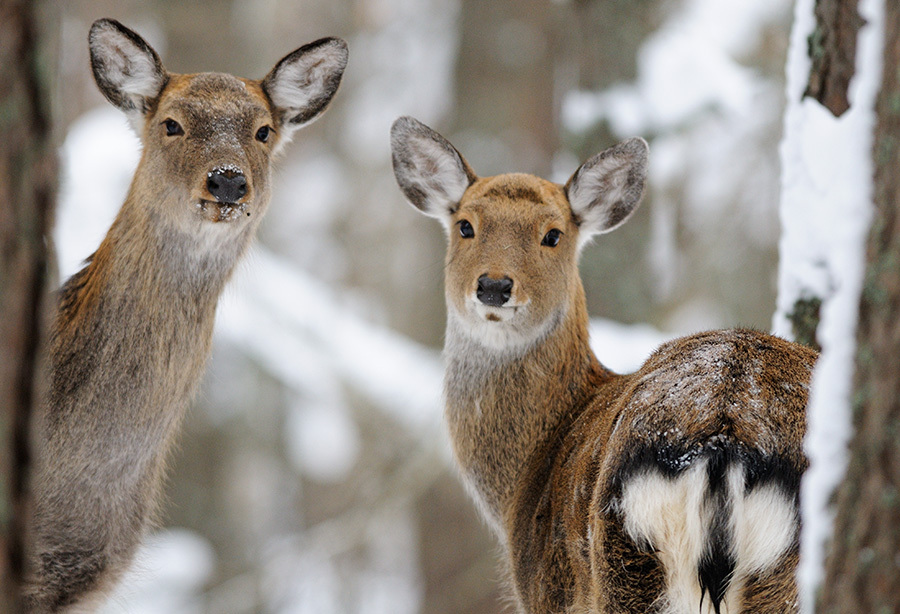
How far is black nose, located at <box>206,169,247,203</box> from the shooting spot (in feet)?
14.3

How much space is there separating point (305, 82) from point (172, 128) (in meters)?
0.80

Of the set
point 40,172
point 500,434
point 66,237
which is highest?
point 66,237

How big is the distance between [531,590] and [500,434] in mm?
809

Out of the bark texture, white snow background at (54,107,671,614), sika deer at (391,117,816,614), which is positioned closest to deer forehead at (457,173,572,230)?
sika deer at (391,117,816,614)

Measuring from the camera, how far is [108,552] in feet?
Answer: 14.4

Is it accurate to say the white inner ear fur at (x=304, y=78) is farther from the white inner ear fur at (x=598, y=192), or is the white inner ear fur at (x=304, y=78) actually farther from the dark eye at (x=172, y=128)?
the white inner ear fur at (x=598, y=192)

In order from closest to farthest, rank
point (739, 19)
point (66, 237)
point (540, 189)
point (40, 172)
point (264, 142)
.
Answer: point (40, 172) → point (264, 142) → point (540, 189) → point (66, 237) → point (739, 19)

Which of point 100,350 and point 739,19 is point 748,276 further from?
point 100,350

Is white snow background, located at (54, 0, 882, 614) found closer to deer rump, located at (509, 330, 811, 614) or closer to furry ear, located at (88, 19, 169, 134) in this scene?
deer rump, located at (509, 330, 811, 614)

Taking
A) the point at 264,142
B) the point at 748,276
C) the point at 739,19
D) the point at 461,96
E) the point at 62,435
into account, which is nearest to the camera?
the point at 62,435

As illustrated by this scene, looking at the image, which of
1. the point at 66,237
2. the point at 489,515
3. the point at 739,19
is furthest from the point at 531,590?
the point at 739,19

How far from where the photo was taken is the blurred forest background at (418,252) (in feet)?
25.5

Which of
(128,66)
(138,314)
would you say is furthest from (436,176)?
(138,314)

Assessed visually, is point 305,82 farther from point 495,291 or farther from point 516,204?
point 495,291
